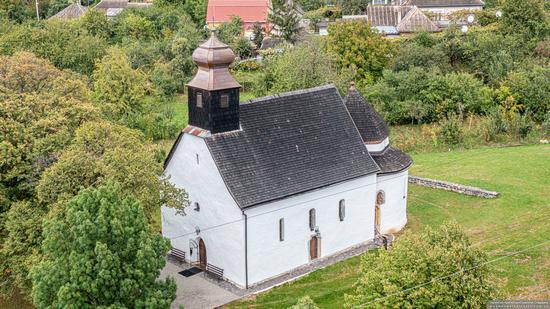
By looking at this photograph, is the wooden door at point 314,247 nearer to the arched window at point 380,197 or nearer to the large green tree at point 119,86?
the arched window at point 380,197

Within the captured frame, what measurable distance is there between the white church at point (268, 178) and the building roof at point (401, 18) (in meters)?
45.8

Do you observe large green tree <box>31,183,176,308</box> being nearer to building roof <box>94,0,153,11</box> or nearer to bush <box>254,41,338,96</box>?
bush <box>254,41,338,96</box>

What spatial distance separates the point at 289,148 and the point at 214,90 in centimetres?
534

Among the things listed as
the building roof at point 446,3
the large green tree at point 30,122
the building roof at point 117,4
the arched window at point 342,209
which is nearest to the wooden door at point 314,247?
the arched window at point 342,209

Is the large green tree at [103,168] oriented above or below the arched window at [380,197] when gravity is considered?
above

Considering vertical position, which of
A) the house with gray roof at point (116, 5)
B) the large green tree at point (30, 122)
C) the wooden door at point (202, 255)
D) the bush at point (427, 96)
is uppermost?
the house with gray roof at point (116, 5)

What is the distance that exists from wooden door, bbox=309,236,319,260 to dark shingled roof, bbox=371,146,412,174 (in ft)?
19.5

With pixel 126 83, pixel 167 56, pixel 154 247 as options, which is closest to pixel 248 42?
pixel 167 56

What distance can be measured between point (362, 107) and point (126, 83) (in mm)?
22454

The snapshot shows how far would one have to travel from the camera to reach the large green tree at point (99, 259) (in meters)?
26.1

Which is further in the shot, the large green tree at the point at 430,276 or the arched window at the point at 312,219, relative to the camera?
the arched window at the point at 312,219

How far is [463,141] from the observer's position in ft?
194

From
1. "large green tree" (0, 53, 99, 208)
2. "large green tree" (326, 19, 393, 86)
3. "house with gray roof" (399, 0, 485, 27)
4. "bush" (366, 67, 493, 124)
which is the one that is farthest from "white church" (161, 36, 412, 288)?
"house with gray roof" (399, 0, 485, 27)

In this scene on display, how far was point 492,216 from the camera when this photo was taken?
4272 cm
